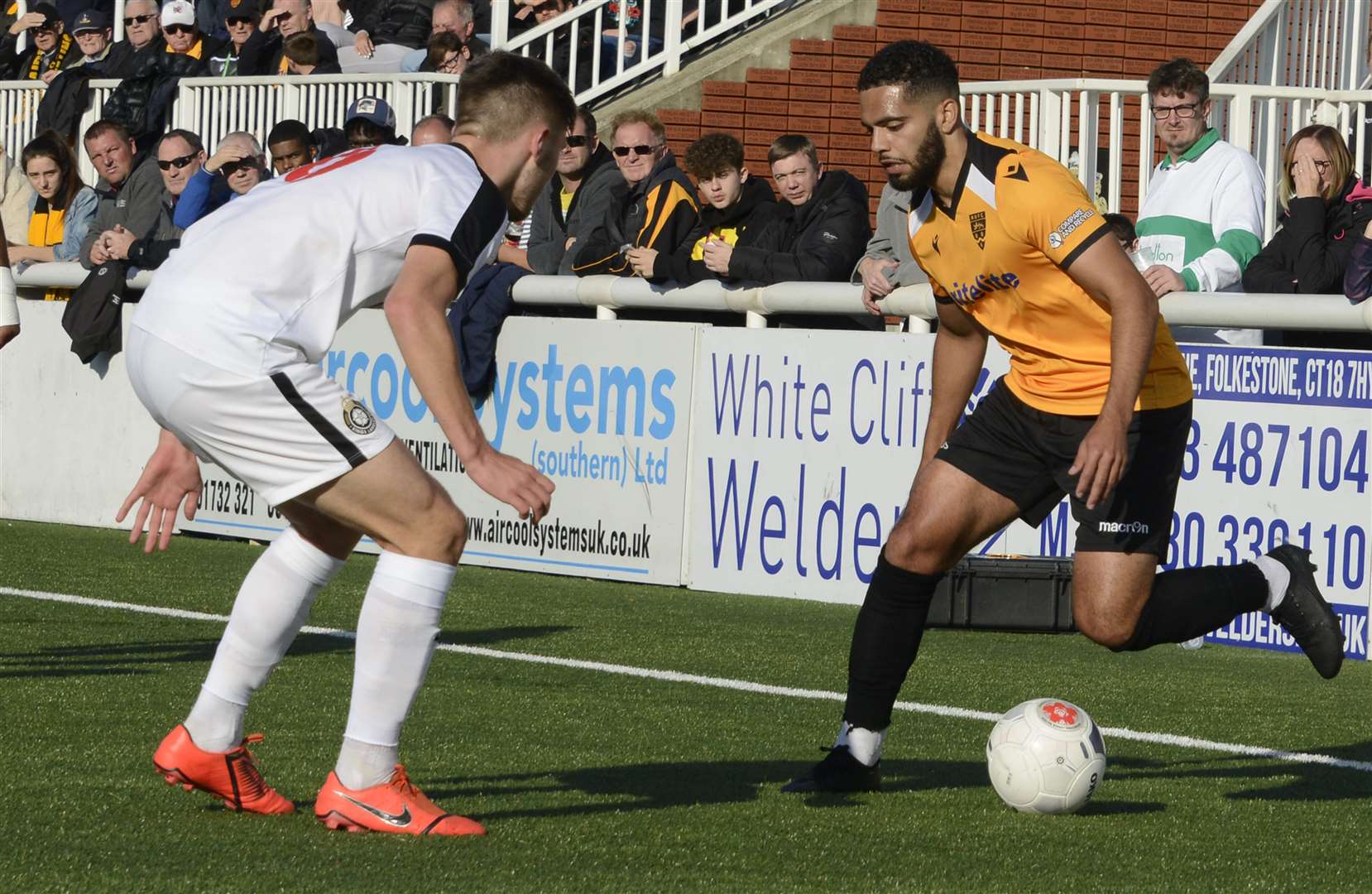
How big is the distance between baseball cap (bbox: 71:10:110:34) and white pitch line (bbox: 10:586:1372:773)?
10.7 metres

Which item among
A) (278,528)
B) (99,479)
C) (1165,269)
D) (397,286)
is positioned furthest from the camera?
(99,479)

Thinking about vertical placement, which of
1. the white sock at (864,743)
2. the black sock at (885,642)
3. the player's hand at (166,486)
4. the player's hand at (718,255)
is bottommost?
the white sock at (864,743)

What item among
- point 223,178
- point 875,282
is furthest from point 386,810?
point 223,178

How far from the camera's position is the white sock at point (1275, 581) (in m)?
6.95

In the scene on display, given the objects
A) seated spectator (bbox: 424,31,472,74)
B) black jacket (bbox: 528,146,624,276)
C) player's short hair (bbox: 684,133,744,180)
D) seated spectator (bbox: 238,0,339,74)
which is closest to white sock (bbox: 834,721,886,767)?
player's short hair (bbox: 684,133,744,180)

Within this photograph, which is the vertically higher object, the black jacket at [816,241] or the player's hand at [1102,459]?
the black jacket at [816,241]

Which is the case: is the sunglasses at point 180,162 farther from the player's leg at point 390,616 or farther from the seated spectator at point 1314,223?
the player's leg at point 390,616

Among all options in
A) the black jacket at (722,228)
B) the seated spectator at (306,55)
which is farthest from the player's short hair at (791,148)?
the seated spectator at (306,55)

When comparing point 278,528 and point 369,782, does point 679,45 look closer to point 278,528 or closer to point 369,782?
point 278,528

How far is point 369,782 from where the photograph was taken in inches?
216

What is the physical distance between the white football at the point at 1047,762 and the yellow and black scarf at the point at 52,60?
17184 millimetres

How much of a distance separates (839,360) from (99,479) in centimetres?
607

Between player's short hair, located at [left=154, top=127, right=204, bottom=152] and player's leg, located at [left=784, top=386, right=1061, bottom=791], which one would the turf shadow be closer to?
player's leg, located at [left=784, top=386, right=1061, bottom=791]

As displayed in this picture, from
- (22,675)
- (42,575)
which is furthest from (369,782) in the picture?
(42,575)
